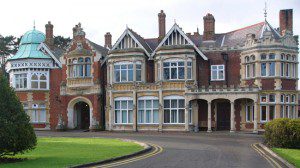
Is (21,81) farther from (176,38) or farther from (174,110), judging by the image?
(176,38)

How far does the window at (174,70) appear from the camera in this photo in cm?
4419

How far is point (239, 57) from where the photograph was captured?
44.3m

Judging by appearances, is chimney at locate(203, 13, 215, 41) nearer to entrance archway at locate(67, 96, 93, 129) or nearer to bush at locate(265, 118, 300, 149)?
entrance archway at locate(67, 96, 93, 129)

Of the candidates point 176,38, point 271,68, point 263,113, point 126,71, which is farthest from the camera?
point 126,71

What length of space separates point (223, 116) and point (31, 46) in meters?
21.6

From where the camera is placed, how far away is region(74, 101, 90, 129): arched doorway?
163ft

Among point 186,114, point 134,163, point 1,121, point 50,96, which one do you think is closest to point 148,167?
point 134,163

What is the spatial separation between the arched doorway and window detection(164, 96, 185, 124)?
10.2m

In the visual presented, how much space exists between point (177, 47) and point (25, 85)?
1676 cm

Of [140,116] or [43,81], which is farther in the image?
[43,81]

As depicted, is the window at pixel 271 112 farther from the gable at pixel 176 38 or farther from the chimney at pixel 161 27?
the chimney at pixel 161 27

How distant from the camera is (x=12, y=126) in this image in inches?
736

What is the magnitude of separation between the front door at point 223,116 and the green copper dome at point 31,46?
1864 centimetres

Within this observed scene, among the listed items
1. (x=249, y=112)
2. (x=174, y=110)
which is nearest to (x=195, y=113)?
(x=174, y=110)
